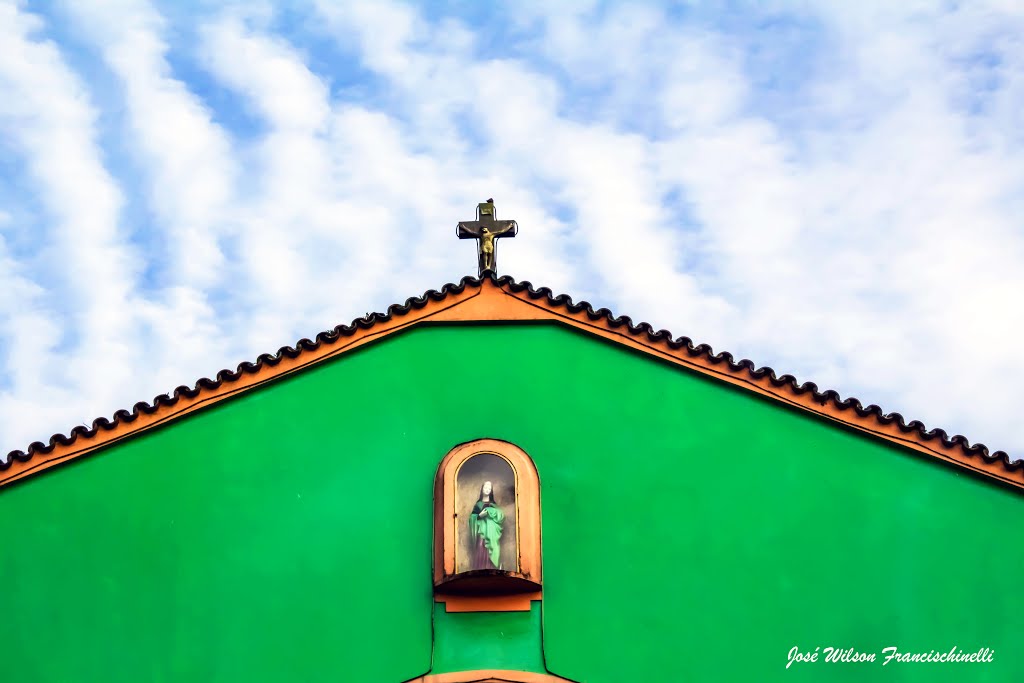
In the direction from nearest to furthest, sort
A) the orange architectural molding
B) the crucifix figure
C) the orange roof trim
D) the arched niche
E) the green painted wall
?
the orange architectural molding
the green painted wall
the arched niche
the orange roof trim
the crucifix figure

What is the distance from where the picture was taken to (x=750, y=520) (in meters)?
11.2

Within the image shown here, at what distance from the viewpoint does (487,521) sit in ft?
36.3

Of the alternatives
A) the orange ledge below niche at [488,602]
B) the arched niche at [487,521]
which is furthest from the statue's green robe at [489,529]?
the orange ledge below niche at [488,602]

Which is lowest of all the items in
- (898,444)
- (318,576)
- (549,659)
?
(549,659)

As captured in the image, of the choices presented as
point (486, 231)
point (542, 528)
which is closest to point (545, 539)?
point (542, 528)

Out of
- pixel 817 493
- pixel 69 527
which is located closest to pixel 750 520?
pixel 817 493

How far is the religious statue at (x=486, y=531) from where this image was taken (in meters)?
10.8

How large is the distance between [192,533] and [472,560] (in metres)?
2.40

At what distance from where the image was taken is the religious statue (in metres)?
10.8

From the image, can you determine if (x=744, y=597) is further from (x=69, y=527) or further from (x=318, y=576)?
(x=69, y=527)

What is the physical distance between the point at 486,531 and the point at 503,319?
6.84 feet

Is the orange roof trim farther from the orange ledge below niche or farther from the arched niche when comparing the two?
the orange ledge below niche

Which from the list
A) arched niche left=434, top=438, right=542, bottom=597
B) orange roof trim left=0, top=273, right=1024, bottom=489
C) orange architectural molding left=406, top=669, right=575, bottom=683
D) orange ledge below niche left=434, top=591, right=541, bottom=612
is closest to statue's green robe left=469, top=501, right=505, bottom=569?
arched niche left=434, top=438, right=542, bottom=597

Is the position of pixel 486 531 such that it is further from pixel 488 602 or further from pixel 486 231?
pixel 486 231
